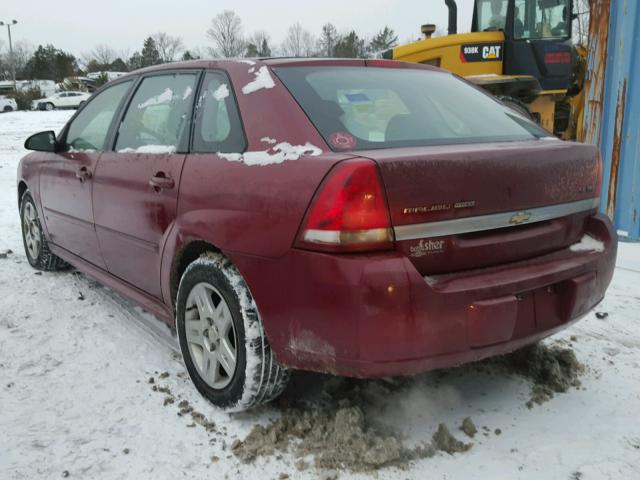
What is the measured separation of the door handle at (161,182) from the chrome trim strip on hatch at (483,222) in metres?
1.26

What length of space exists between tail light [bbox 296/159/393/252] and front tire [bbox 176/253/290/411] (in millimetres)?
564

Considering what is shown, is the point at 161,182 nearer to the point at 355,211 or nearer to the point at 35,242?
the point at 355,211

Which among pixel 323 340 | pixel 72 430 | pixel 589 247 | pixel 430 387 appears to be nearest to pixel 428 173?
pixel 323 340

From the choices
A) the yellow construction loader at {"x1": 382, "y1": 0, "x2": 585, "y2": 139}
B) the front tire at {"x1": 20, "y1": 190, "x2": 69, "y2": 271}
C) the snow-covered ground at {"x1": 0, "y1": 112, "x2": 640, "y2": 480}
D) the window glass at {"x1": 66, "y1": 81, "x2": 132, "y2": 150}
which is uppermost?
the yellow construction loader at {"x1": 382, "y1": 0, "x2": 585, "y2": 139}

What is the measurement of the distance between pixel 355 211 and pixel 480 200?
0.51 m

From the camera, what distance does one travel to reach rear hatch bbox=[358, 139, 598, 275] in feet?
6.75

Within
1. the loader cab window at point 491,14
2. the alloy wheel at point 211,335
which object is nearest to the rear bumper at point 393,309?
the alloy wheel at point 211,335

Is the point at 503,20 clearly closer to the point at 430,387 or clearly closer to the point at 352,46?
the point at 430,387

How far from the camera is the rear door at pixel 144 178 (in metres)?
2.87

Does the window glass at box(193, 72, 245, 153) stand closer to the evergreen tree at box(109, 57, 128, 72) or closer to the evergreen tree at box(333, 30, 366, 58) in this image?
the evergreen tree at box(333, 30, 366, 58)

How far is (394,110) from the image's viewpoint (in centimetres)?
263

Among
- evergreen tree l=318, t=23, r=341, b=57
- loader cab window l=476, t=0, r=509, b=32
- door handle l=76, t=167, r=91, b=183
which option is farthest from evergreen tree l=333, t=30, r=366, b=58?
door handle l=76, t=167, r=91, b=183

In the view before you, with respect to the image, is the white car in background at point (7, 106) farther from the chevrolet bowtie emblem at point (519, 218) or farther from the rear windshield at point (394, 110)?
the chevrolet bowtie emblem at point (519, 218)

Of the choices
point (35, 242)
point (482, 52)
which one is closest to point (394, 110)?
point (35, 242)
